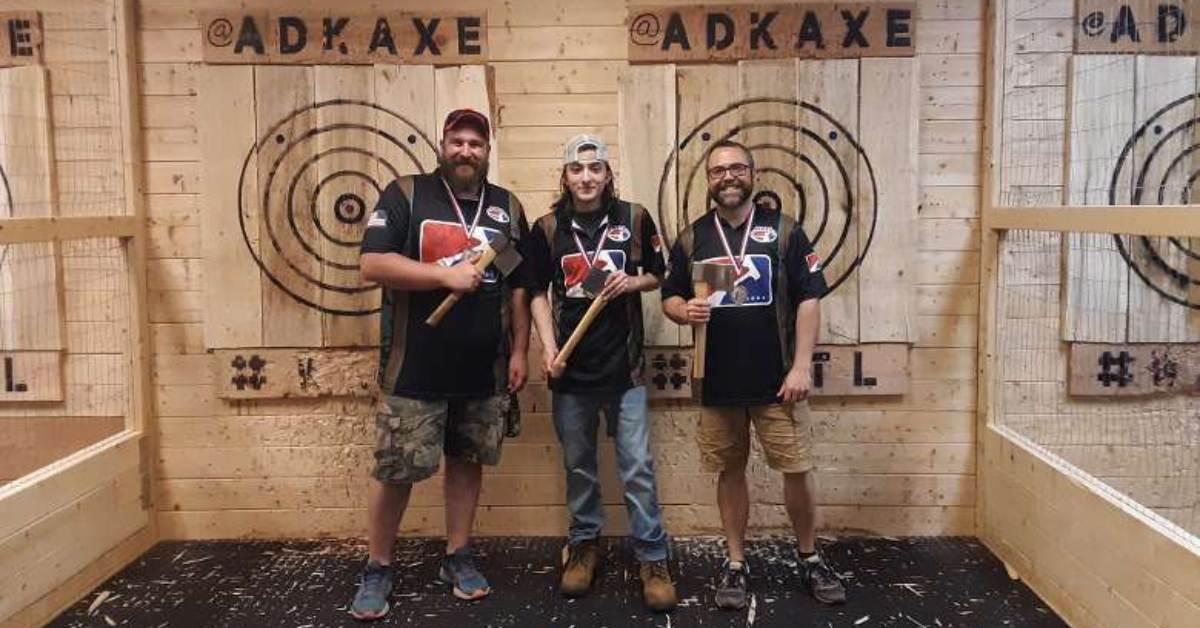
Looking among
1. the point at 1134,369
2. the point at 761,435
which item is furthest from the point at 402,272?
the point at 1134,369

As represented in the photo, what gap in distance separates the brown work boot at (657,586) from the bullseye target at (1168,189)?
2.02 m

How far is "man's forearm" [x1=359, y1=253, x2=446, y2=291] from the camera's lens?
2.66m

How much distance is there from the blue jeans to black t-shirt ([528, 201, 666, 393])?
0.17 ft

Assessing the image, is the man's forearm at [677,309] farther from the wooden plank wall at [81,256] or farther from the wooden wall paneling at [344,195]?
the wooden plank wall at [81,256]

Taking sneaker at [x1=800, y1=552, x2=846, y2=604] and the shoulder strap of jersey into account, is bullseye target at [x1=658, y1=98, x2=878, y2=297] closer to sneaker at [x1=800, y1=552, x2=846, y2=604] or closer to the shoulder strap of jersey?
the shoulder strap of jersey

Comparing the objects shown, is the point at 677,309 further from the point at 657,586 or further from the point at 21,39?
the point at 21,39

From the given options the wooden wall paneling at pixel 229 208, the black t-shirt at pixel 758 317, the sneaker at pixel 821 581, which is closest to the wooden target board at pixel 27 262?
the wooden wall paneling at pixel 229 208

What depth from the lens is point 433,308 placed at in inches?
109

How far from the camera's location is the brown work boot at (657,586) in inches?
109

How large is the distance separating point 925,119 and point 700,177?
2.92 feet

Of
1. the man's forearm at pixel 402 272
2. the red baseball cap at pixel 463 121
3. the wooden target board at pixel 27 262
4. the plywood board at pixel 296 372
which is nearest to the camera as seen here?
the man's forearm at pixel 402 272

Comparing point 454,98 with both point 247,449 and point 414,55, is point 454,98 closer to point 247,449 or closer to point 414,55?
point 414,55

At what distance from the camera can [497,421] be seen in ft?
9.43

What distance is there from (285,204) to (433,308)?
979 millimetres
